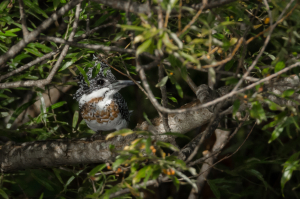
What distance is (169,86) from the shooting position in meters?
2.72

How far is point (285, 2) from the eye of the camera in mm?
782

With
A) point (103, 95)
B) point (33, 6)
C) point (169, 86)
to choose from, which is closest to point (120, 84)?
point (103, 95)

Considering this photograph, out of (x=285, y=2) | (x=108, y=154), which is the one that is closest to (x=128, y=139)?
(x=108, y=154)

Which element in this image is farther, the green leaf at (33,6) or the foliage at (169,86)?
the green leaf at (33,6)

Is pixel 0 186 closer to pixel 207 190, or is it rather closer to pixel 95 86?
→ pixel 95 86

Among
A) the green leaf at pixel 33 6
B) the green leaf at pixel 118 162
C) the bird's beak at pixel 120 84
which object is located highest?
the green leaf at pixel 33 6

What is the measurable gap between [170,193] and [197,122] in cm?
153

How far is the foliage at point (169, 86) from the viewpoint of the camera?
0.78 meters

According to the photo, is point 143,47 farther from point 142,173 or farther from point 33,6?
point 33,6

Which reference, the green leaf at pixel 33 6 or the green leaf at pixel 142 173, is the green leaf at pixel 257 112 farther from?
the green leaf at pixel 33 6

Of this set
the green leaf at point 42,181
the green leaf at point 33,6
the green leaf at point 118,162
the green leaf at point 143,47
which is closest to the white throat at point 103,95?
the green leaf at point 42,181

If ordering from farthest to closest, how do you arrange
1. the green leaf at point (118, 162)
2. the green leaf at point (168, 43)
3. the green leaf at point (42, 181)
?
the green leaf at point (42, 181) < the green leaf at point (118, 162) < the green leaf at point (168, 43)

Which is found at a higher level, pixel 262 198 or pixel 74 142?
pixel 74 142

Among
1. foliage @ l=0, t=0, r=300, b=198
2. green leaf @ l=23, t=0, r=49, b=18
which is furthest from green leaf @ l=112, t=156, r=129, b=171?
green leaf @ l=23, t=0, r=49, b=18
